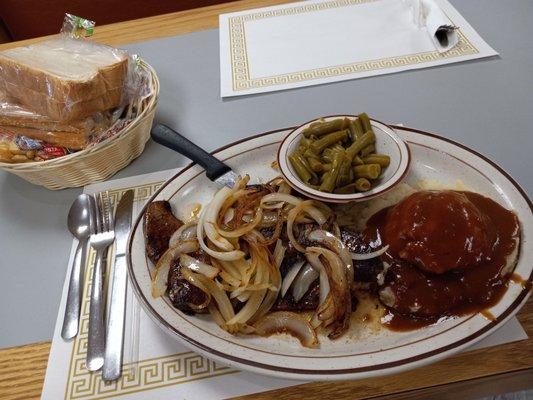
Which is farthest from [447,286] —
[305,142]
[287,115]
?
[287,115]

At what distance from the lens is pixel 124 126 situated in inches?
62.7

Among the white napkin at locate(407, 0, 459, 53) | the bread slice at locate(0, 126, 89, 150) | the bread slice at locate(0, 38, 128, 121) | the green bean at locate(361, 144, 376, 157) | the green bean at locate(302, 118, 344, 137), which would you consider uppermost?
the white napkin at locate(407, 0, 459, 53)

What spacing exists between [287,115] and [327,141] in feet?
1.60

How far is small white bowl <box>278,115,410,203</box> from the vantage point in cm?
118

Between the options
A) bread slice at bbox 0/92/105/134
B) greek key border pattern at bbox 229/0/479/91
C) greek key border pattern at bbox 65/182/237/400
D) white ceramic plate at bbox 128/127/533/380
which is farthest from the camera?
greek key border pattern at bbox 229/0/479/91

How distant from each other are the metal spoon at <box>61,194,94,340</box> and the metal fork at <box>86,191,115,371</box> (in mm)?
30

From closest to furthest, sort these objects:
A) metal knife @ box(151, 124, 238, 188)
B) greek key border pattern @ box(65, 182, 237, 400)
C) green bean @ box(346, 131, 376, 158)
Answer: greek key border pattern @ box(65, 182, 237, 400), green bean @ box(346, 131, 376, 158), metal knife @ box(151, 124, 238, 188)

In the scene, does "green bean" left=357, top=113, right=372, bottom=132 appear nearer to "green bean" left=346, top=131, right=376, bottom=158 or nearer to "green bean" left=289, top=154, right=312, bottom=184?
"green bean" left=346, top=131, right=376, bottom=158

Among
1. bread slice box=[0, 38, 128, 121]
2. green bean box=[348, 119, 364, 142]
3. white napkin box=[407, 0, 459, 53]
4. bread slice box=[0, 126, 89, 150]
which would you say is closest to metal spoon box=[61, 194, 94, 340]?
bread slice box=[0, 126, 89, 150]

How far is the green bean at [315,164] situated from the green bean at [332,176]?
3cm

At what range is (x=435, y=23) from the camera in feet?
6.46

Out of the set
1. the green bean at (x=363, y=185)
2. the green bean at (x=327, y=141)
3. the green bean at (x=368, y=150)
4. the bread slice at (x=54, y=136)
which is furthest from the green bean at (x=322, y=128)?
the bread slice at (x=54, y=136)

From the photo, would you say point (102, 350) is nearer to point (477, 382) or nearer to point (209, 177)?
point (209, 177)

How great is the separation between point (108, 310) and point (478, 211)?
3.41 ft
